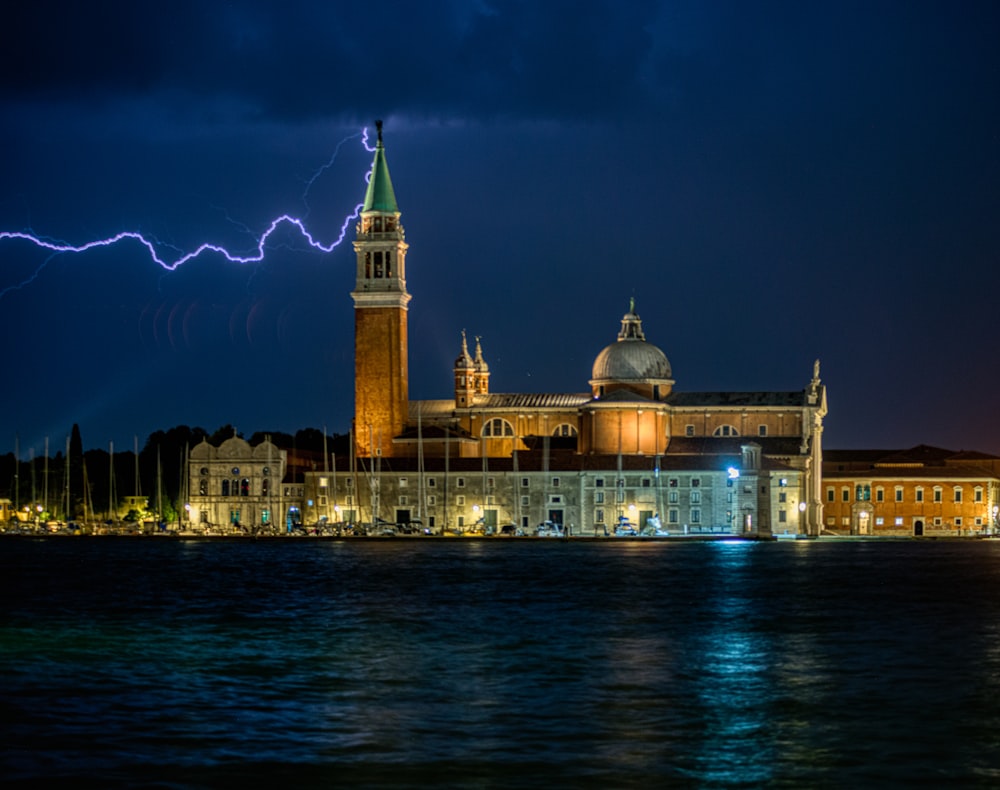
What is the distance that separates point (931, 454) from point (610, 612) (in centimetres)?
8906

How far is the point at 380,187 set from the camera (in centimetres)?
10844

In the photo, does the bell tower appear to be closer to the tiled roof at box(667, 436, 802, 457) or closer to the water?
the tiled roof at box(667, 436, 802, 457)

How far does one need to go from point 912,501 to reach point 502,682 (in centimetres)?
8532

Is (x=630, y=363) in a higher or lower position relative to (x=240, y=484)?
higher

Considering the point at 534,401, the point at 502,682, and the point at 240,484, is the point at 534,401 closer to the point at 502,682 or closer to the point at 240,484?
the point at 240,484

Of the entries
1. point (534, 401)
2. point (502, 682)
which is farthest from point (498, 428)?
point (502, 682)

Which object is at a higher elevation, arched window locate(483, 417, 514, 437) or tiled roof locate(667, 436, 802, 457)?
arched window locate(483, 417, 514, 437)

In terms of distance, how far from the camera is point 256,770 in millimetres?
19859

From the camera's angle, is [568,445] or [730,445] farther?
[568,445]

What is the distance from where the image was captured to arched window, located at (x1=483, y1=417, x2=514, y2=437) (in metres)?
107

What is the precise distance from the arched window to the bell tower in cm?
498

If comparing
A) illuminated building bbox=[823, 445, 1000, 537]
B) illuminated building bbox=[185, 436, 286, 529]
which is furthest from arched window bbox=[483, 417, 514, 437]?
illuminated building bbox=[823, 445, 1000, 537]

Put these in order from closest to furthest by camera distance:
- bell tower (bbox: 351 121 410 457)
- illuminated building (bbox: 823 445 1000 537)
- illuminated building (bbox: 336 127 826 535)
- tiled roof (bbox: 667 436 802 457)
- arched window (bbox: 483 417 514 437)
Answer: illuminated building (bbox: 336 127 826 535) < tiled roof (bbox: 667 436 802 457) < bell tower (bbox: 351 121 410 457) < arched window (bbox: 483 417 514 437) < illuminated building (bbox: 823 445 1000 537)

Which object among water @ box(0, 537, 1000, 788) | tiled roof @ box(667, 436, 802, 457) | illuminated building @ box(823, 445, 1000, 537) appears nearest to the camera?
water @ box(0, 537, 1000, 788)
